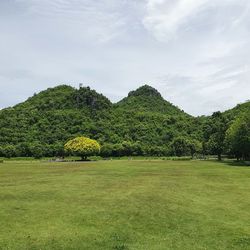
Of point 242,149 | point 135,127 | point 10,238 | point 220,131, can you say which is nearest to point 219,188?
point 10,238

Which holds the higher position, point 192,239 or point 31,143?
point 31,143

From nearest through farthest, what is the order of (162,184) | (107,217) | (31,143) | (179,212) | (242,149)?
1. (107,217)
2. (179,212)
3. (162,184)
4. (242,149)
5. (31,143)

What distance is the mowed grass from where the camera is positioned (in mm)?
22078

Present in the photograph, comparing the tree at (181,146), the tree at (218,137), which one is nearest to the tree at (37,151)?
the tree at (181,146)

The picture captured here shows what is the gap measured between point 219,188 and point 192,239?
21182 mm

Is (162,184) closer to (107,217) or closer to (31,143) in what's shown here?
(107,217)

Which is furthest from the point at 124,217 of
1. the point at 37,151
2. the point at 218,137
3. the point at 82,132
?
the point at 82,132

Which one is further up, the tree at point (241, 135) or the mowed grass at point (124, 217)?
the tree at point (241, 135)

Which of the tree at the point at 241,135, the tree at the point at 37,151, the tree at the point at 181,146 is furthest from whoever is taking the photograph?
the tree at the point at 181,146

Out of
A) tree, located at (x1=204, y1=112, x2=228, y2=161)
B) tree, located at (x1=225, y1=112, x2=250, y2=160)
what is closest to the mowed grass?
tree, located at (x1=225, y1=112, x2=250, y2=160)

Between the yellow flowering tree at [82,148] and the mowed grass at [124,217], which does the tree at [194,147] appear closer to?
the yellow flowering tree at [82,148]

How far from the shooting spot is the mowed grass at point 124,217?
22078mm

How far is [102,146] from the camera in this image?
15462 centimetres

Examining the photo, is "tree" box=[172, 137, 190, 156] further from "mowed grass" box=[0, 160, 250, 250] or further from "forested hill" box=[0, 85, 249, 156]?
"mowed grass" box=[0, 160, 250, 250]
